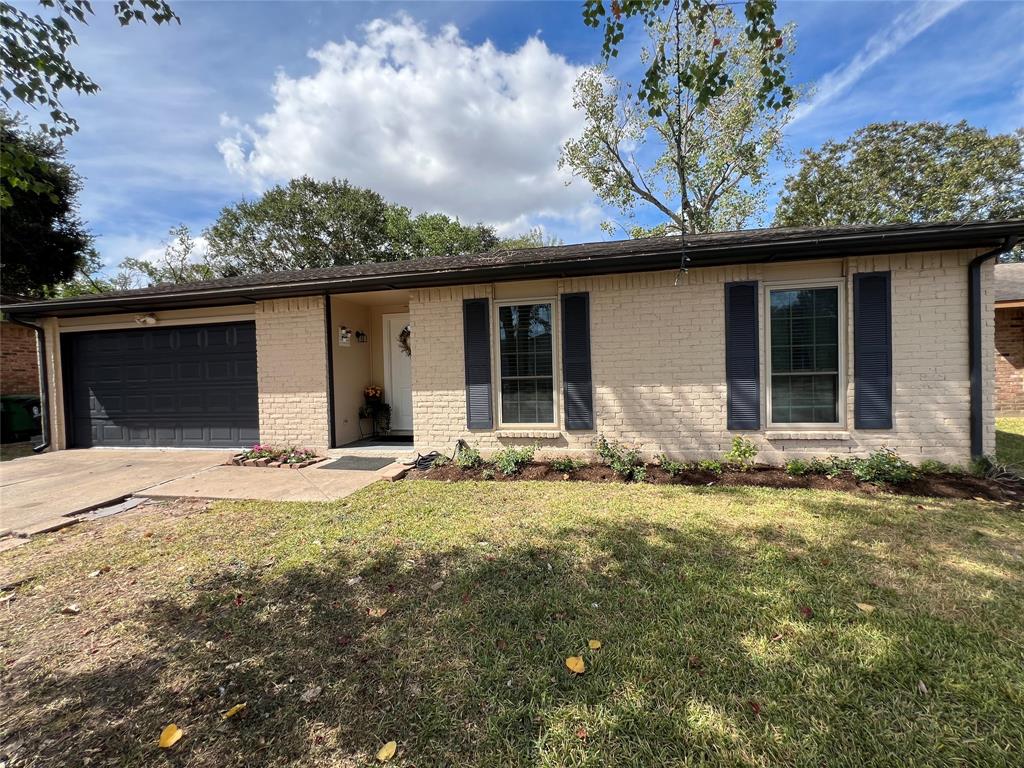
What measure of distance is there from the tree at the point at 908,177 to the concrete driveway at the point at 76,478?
2452cm

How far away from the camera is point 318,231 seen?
24.7 metres

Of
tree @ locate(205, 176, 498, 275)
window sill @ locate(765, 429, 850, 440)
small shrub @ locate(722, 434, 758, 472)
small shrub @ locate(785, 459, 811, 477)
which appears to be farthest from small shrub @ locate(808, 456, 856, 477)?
tree @ locate(205, 176, 498, 275)

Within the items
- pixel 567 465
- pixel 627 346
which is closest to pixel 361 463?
pixel 567 465

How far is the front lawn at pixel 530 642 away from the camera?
1.76 metres

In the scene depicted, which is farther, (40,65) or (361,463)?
(361,463)

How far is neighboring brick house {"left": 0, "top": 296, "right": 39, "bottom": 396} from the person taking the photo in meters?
11.1

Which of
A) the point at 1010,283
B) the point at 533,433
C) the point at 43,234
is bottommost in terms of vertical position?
the point at 533,433

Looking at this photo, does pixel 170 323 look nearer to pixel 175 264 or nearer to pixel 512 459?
pixel 512 459

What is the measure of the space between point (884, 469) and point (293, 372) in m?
8.66

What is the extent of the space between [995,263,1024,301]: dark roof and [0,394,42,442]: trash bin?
22.6 m

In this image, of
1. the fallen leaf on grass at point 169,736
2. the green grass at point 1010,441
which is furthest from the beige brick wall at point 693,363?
the fallen leaf on grass at point 169,736

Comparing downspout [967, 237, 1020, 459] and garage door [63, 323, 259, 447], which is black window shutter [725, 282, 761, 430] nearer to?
downspout [967, 237, 1020, 459]

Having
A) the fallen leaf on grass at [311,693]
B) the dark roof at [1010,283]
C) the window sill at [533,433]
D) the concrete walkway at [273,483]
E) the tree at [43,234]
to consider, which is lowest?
the fallen leaf on grass at [311,693]

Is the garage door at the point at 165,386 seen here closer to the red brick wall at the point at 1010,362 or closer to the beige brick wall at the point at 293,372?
the beige brick wall at the point at 293,372
